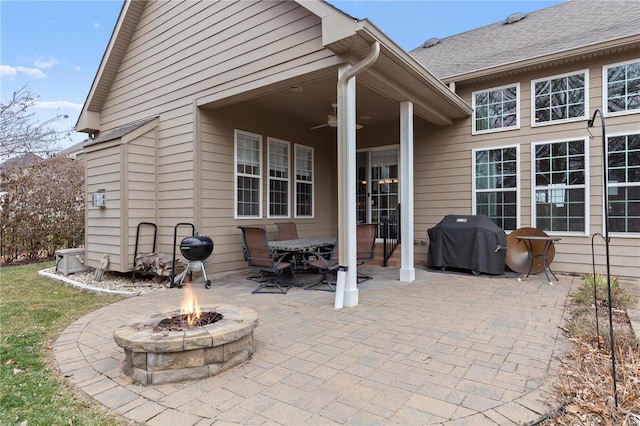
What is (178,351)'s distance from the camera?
89.8 inches

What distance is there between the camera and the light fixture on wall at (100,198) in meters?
5.97

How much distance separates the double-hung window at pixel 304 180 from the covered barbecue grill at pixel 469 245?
9.02 ft

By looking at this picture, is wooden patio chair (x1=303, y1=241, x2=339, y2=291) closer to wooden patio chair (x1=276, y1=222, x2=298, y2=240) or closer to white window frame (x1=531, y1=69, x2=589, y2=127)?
wooden patio chair (x1=276, y1=222, x2=298, y2=240)

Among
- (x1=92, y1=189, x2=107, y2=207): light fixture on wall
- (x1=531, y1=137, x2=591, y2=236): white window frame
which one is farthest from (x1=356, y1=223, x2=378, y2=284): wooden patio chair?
(x1=92, y1=189, x2=107, y2=207): light fixture on wall

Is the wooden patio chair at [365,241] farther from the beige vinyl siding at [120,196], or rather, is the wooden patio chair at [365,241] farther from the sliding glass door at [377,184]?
the beige vinyl siding at [120,196]

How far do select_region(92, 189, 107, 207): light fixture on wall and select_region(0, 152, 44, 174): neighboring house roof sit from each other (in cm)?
383

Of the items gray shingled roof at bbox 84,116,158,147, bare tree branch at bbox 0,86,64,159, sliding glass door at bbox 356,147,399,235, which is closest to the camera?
gray shingled roof at bbox 84,116,158,147

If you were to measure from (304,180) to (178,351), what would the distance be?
233 inches

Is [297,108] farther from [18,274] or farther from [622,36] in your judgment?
[18,274]

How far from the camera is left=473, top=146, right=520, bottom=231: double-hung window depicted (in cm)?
659

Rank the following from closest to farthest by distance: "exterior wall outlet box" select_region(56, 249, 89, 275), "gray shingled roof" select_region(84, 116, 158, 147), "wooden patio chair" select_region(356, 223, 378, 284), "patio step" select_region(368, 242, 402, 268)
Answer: "wooden patio chair" select_region(356, 223, 378, 284) → "gray shingled roof" select_region(84, 116, 158, 147) → "exterior wall outlet box" select_region(56, 249, 89, 275) → "patio step" select_region(368, 242, 402, 268)

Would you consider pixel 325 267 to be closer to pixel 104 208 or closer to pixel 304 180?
pixel 304 180

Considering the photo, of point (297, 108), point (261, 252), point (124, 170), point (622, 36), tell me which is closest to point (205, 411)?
point (261, 252)

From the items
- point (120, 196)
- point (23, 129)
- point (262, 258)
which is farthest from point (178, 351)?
point (23, 129)
